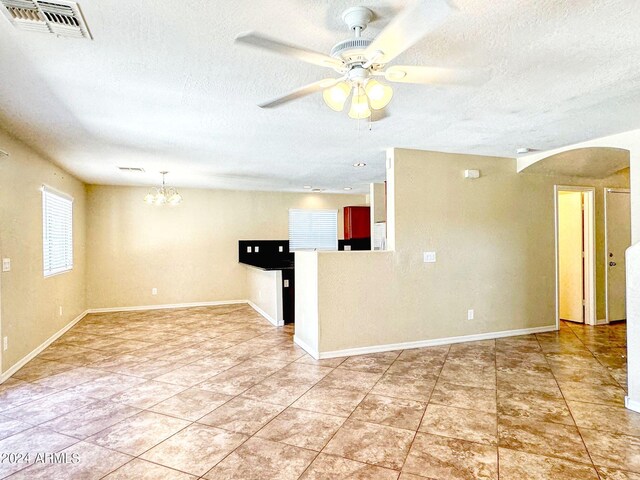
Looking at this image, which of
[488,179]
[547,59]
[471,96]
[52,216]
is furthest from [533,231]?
[52,216]

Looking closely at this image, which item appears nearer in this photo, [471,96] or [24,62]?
[24,62]

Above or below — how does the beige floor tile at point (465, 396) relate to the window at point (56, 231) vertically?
below

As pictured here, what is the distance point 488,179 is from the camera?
15.1ft

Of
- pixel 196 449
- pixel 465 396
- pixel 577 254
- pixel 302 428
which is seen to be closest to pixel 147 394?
pixel 196 449

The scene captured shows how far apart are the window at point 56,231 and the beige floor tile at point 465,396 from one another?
15.5 feet

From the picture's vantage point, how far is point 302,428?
2451 millimetres

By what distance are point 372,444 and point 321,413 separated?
1.69 feet

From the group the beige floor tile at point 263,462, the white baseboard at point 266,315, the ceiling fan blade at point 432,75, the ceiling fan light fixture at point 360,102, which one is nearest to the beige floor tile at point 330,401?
the beige floor tile at point 263,462

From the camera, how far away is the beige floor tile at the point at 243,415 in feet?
8.14

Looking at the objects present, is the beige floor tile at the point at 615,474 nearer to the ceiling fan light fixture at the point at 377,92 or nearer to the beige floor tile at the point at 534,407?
the beige floor tile at the point at 534,407

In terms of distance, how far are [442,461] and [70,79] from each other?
328cm

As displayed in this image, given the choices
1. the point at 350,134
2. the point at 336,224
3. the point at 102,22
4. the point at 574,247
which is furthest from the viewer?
the point at 336,224

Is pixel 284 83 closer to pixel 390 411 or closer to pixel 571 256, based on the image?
pixel 390 411

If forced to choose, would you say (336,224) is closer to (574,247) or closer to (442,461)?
(574,247)
